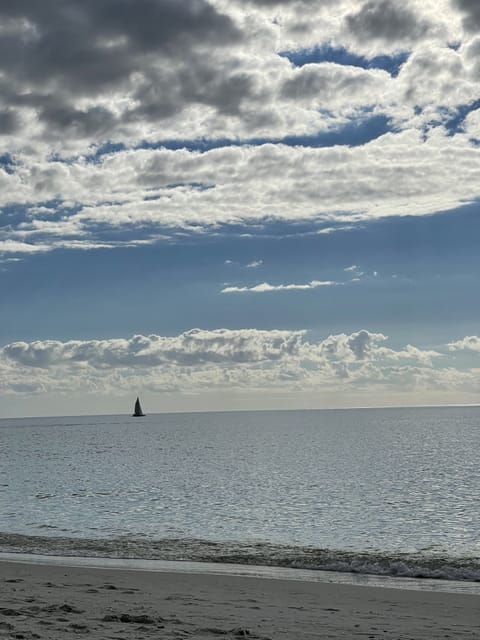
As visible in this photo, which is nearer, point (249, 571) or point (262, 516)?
point (249, 571)

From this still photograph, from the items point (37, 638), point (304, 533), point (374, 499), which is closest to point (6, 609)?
point (37, 638)

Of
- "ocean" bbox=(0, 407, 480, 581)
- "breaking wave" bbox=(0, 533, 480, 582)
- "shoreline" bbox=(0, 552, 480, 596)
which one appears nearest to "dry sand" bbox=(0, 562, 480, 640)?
"shoreline" bbox=(0, 552, 480, 596)

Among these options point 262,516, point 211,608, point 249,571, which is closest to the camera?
point 211,608

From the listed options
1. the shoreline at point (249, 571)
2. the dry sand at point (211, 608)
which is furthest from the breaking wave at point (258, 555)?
the dry sand at point (211, 608)

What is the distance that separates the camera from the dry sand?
13.5 m

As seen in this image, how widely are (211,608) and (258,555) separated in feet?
38.1

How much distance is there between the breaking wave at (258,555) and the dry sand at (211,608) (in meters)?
3.98

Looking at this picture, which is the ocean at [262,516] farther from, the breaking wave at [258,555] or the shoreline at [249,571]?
the shoreline at [249,571]

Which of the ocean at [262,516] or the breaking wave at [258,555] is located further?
the ocean at [262,516]

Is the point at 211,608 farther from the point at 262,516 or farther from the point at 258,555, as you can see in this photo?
the point at 262,516

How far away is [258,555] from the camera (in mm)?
27594

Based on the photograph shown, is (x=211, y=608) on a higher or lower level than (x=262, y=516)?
higher

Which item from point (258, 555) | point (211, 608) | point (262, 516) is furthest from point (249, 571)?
point (262, 516)

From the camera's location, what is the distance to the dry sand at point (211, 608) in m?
13.5
